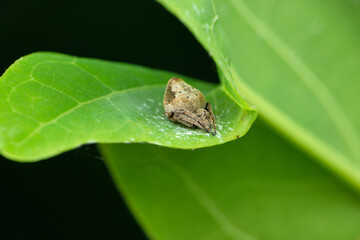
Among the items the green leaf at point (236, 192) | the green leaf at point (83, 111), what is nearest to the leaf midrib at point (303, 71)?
the green leaf at point (236, 192)

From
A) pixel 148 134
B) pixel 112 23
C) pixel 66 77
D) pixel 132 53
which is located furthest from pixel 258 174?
pixel 112 23

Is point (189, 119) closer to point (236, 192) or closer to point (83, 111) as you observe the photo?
point (83, 111)

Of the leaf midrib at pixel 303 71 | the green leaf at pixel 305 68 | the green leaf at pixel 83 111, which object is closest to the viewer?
the green leaf at pixel 83 111

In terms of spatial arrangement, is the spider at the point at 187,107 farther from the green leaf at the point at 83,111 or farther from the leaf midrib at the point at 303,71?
the leaf midrib at the point at 303,71

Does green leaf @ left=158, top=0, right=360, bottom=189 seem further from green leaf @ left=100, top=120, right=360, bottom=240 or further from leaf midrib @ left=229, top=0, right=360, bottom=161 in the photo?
green leaf @ left=100, top=120, right=360, bottom=240

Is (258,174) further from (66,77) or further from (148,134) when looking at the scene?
(66,77)

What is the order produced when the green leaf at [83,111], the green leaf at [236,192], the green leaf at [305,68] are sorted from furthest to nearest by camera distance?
the green leaf at [305,68], the green leaf at [236,192], the green leaf at [83,111]
